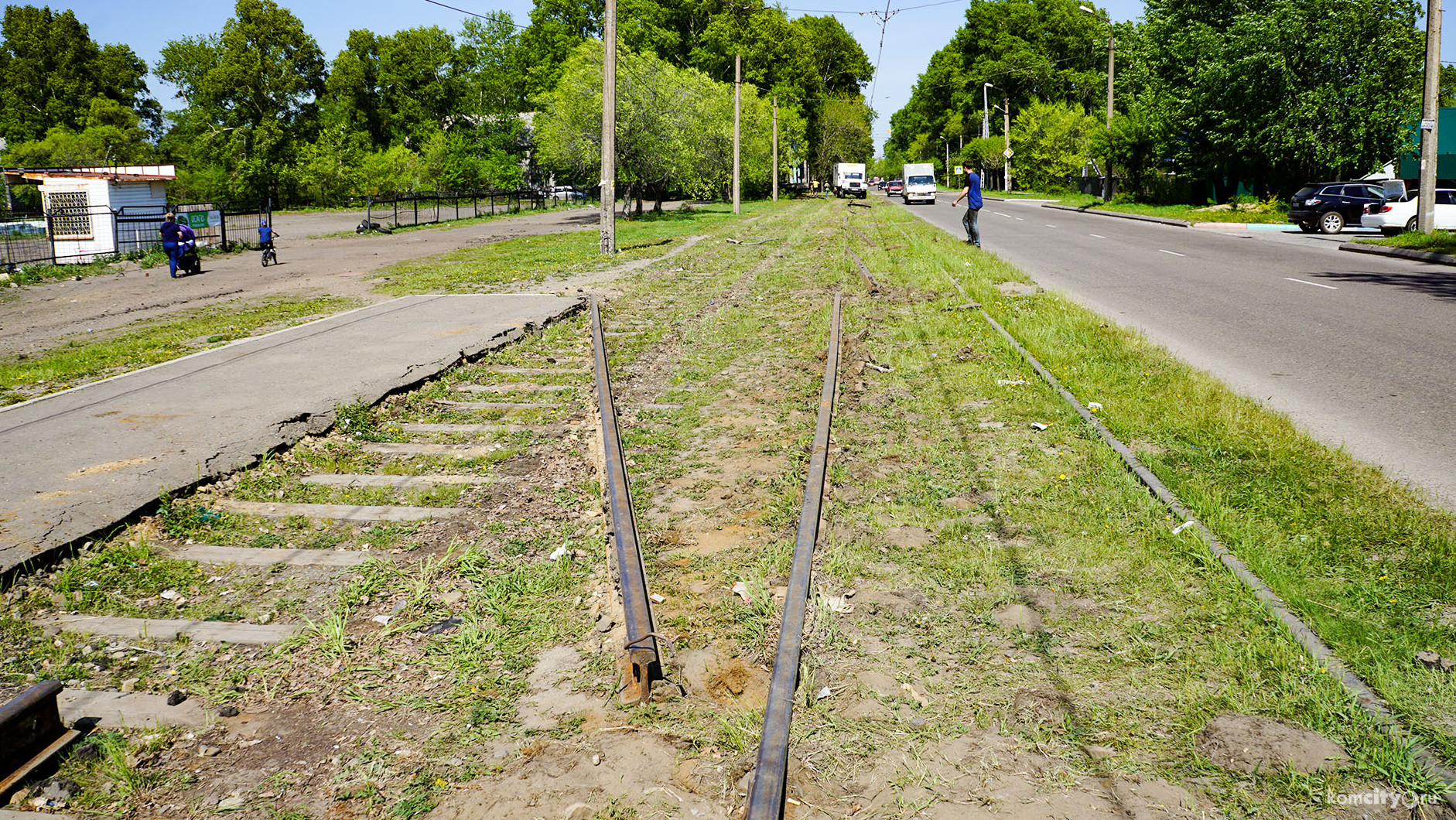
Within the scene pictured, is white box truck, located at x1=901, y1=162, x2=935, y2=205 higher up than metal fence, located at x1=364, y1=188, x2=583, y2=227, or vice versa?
white box truck, located at x1=901, y1=162, x2=935, y2=205

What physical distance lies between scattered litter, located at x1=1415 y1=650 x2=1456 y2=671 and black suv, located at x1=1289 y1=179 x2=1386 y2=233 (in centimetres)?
3362

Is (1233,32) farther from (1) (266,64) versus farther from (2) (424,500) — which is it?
(1) (266,64)

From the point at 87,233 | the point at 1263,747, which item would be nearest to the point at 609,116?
the point at 87,233

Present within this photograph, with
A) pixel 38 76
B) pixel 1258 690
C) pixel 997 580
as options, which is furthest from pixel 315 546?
pixel 38 76

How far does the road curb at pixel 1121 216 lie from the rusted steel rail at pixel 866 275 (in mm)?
20897

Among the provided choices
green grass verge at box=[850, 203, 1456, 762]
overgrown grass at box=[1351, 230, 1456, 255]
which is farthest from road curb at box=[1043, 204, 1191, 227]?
green grass verge at box=[850, 203, 1456, 762]

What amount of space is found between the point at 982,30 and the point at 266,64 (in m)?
66.6

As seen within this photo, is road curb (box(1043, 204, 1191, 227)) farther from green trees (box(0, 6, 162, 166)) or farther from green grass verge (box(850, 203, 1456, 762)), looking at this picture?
green trees (box(0, 6, 162, 166))

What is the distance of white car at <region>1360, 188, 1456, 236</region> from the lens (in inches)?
1182

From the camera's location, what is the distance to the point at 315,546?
573 cm

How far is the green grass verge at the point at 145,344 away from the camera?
1109cm

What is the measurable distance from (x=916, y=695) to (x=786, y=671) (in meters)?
0.51

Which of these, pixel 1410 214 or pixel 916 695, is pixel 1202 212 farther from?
pixel 916 695

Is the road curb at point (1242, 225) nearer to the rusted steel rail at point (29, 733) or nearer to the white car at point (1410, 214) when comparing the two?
the white car at point (1410, 214)
